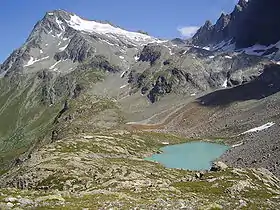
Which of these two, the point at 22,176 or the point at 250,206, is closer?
the point at 250,206

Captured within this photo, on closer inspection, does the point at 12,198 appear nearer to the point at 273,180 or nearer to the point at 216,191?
the point at 216,191

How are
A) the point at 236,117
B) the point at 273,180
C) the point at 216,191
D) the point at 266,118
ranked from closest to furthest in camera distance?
the point at 216,191 → the point at 273,180 → the point at 266,118 → the point at 236,117

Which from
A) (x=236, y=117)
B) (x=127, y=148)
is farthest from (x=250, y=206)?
(x=236, y=117)

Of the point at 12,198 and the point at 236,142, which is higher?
the point at 12,198

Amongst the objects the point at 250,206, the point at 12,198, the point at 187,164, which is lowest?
the point at 187,164

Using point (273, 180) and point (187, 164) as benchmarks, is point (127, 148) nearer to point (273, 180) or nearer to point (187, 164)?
point (187, 164)

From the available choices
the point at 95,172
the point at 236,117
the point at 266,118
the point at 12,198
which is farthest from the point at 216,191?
the point at 236,117

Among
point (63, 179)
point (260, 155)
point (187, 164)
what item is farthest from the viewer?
point (187, 164)
